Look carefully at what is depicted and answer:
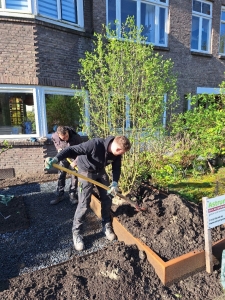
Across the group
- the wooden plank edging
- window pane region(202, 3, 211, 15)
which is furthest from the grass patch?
window pane region(202, 3, 211, 15)

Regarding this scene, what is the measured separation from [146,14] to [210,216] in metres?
8.89

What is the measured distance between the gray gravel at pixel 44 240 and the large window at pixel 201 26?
960 centimetres

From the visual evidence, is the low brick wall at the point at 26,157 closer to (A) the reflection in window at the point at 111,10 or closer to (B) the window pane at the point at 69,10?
(B) the window pane at the point at 69,10

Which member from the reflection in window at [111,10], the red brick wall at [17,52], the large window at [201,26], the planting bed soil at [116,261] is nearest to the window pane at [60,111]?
the red brick wall at [17,52]

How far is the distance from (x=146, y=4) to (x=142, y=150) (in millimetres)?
7296

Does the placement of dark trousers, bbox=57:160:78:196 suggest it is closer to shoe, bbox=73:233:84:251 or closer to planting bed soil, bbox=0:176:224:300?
planting bed soil, bbox=0:176:224:300

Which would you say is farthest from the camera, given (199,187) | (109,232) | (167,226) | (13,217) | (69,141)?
(199,187)

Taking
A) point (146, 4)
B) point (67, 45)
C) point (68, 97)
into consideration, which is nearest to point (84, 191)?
point (68, 97)

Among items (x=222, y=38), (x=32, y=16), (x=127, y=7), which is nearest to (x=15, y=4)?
(x=32, y=16)

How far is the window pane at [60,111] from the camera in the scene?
6.69 m

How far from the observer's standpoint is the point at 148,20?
8703mm

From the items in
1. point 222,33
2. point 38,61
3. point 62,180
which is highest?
point 222,33

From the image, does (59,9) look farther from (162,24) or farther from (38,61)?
(162,24)

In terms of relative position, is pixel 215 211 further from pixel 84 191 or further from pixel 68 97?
pixel 68 97
